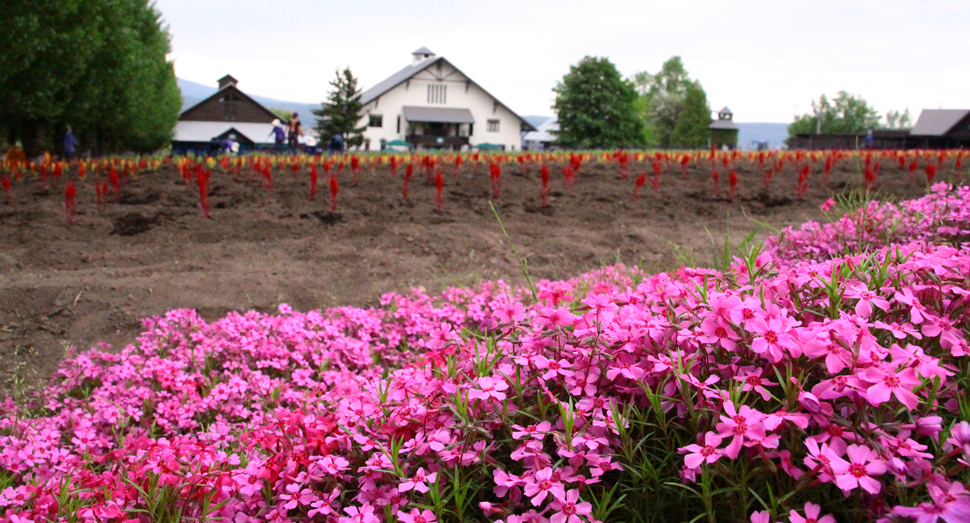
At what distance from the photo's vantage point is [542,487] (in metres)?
1.21

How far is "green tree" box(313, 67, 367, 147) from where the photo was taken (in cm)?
4522

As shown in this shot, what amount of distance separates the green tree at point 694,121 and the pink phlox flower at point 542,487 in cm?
6548

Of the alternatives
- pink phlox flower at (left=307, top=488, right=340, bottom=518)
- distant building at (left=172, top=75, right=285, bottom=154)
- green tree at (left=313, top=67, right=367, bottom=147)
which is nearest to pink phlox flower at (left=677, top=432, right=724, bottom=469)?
pink phlox flower at (left=307, top=488, right=340, bottom=518)

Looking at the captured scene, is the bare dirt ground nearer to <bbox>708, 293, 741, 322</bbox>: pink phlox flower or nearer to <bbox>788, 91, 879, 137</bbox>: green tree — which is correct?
<bbox>708, 293, 741, 322</bbox>: pink phlox flower

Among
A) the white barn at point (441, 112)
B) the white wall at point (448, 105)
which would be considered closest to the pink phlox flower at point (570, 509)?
the white barn at point (441, 112)

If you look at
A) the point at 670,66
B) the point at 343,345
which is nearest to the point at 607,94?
the point at 670,66

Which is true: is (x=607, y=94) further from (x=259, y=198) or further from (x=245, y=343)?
(x=245, y=343)

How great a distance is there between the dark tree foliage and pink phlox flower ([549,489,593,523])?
16.3 m

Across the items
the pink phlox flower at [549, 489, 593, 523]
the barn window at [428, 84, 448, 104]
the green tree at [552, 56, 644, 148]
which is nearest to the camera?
the pink phlox flower at [549, 489, 593, 523]

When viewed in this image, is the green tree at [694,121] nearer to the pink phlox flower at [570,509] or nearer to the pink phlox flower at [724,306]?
the pink phlox flower at [724,306]

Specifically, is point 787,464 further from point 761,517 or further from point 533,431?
point 533,431

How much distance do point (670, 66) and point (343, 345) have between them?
8677 centimetres

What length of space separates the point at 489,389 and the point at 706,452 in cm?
44

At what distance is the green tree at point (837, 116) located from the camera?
92562mm
